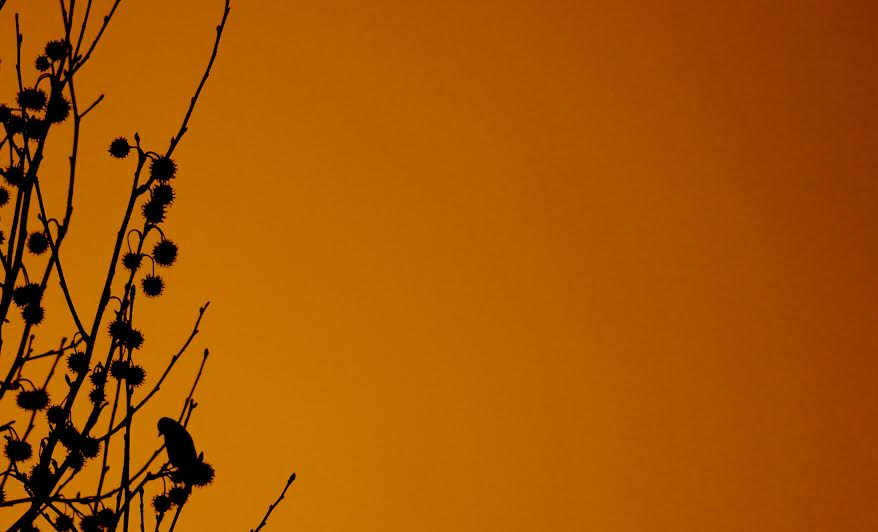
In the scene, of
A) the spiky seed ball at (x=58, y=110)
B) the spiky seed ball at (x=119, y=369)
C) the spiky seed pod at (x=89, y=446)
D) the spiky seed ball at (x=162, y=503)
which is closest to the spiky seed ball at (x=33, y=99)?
the spiky seed ball at (x=58, y=110)

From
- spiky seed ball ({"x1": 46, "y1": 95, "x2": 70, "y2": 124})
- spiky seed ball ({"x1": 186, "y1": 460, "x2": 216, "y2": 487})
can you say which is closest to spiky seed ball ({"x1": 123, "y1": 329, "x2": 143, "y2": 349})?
spiky seed ball ({"x1": 186, "y1": 460, "x2": 216, "y2": 487})

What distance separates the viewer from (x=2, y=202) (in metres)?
1.43

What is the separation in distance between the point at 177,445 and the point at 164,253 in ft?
1.80

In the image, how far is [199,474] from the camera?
100 cm

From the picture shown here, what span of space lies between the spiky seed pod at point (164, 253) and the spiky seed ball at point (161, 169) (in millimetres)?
117

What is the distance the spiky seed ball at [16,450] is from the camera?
4.26 feet

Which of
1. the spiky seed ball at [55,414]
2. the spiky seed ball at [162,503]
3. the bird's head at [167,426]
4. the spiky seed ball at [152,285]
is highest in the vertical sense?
the spiky seed ball at [152,285]

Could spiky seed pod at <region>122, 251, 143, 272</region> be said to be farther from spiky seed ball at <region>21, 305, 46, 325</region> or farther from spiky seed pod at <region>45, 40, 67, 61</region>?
spiky seed pod at <region>45, 40, 67, 61</region>

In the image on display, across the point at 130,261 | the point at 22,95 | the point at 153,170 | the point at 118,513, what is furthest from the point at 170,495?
the point at 22,95

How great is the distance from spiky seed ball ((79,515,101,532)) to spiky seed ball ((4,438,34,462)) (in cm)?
17

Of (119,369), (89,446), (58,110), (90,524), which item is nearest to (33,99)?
(58,110)

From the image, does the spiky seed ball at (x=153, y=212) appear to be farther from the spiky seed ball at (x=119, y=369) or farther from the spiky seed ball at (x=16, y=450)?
the spiky seed ball at (x=16, y=450)

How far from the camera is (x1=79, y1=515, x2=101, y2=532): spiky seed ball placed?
3.84ft

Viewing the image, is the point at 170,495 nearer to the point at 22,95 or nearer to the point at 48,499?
the point at 48,499
